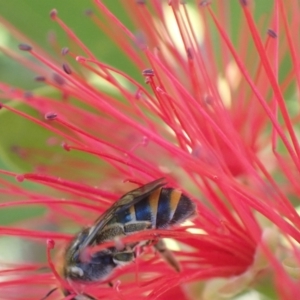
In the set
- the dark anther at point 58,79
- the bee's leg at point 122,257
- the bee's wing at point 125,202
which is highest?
the dark anther at point 58,79

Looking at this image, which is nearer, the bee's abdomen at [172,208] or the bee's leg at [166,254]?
the bee's abdomen at [172,208]

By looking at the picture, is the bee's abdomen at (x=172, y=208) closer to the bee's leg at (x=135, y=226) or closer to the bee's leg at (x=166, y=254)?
the bee's leg at (x=135, y=226)

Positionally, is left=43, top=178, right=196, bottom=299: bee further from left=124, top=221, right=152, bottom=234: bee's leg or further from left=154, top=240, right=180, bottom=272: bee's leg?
left=154, top=240, right=180, bottom=272: bee's leg

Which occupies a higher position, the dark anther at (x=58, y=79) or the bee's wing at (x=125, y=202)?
the dark anther at (x=58, y=79)

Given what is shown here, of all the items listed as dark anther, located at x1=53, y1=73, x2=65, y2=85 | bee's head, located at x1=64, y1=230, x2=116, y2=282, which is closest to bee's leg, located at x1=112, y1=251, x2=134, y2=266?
bee's head, located at x1=64, y1=230, x2=116, y2=282

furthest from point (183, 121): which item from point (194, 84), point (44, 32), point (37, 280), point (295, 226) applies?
point (44, 32)

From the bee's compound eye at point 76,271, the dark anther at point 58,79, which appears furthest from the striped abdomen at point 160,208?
the dark anther at point 58,79
